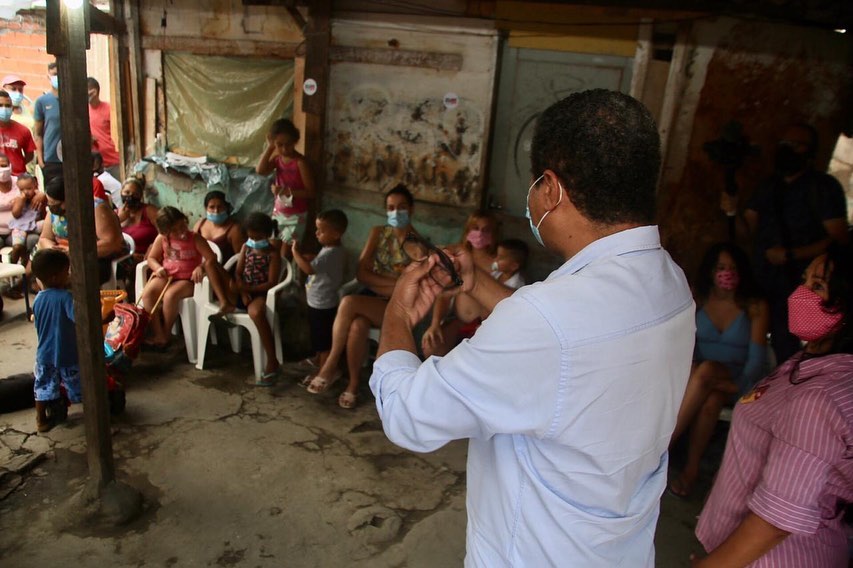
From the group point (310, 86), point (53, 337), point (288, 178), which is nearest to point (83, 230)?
point (53, 337)

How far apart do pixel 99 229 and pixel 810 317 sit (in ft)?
16.2

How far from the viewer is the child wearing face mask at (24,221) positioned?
6.04 metres

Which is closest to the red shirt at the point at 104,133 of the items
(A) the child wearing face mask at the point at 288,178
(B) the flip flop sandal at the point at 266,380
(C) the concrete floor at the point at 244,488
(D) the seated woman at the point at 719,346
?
(A) the child wearing face mask at the point at 288,178

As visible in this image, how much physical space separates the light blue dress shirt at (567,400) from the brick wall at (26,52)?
9.11m

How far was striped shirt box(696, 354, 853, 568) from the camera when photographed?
1752 mm

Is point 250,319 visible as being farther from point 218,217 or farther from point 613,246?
point 613,246

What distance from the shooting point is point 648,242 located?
1.37 m

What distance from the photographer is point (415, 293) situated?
1.71 meters

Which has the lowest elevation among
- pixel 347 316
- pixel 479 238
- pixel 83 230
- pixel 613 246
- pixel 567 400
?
pixel 347 316

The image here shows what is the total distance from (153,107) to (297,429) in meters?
4.65

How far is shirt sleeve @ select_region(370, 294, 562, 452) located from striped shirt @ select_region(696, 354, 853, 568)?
948mm

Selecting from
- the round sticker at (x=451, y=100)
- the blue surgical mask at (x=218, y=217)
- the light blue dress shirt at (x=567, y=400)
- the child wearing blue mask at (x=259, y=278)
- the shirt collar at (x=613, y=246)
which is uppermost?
the round sticker at (x=451, y=100)

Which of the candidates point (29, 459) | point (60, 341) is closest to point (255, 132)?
point (60, 341)

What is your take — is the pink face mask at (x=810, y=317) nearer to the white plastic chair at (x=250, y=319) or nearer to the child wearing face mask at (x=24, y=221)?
the white plastic chair at (x=250, y=319)
